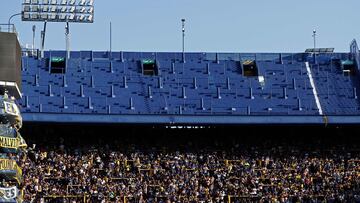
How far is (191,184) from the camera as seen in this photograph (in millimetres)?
76438

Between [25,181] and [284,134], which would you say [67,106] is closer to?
[25,181]

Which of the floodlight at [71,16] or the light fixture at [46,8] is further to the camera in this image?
the floodlight at [71,16]

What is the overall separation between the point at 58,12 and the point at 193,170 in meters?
18.7

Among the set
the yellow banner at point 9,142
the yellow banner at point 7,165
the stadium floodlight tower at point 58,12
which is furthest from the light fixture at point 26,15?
the yellow banner at point 9,142

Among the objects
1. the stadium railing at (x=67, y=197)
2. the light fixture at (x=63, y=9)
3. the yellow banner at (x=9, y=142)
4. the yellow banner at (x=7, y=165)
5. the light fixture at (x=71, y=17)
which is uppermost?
the light fixture at (x=63, y=9)

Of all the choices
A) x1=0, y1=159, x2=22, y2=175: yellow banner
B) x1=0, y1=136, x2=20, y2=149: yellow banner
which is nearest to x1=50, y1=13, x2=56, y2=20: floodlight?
x1=0, y1=159, x2=22, y2=175: yellow banner

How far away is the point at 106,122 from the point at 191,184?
7447mm

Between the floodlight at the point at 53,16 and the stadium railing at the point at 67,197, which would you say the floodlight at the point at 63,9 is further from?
the stadium railing at the point at 67,197

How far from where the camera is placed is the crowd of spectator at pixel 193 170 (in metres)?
75.0

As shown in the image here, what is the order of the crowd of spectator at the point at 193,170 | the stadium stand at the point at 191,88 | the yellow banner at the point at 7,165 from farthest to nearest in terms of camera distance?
the stadium stand at the point at 191,88 < the crowd of spectator at the point at 193,170 < the yellow banner at the point at 7,165

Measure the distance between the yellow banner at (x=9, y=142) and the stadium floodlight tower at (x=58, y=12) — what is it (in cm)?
3119

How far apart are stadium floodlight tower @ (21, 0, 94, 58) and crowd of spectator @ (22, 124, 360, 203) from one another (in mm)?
12956

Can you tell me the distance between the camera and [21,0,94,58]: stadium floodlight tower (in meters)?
88.4

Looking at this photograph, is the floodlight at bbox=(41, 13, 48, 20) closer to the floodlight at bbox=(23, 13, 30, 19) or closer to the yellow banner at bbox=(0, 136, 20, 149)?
the floodlight at bbox=(23, 13, 30, 19)
